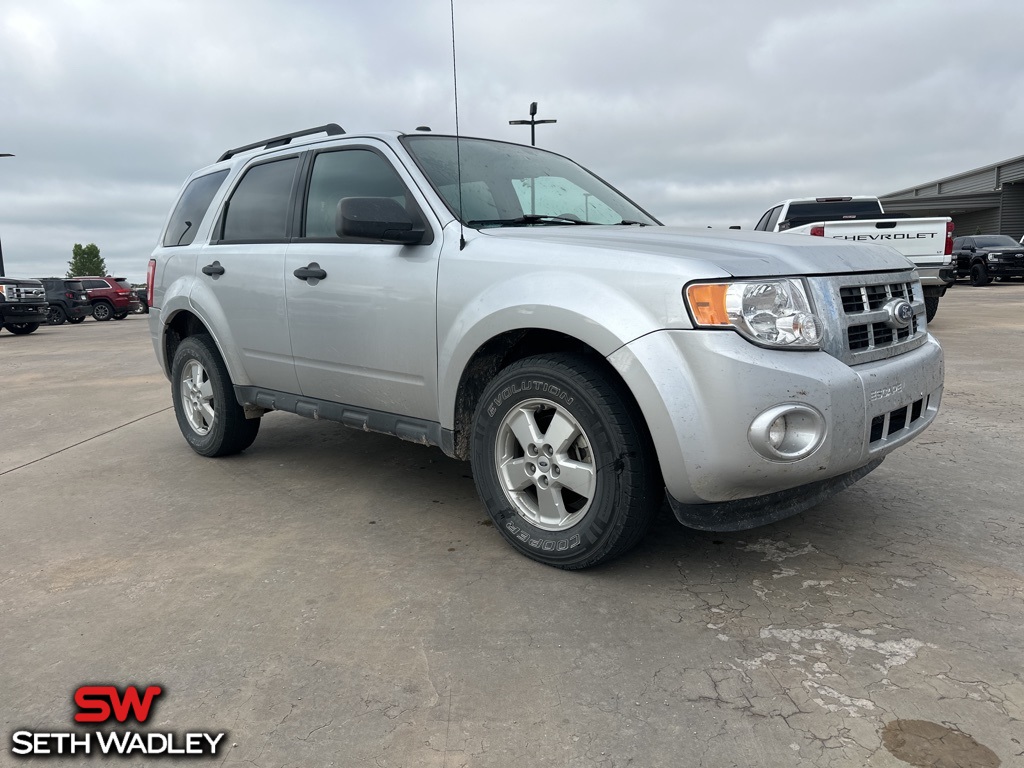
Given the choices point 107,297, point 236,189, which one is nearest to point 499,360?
point 236,189

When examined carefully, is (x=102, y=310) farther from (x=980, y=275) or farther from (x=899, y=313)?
(x=980, y=275)

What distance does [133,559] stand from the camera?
3.25 meters

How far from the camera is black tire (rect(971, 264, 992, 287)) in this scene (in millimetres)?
24480

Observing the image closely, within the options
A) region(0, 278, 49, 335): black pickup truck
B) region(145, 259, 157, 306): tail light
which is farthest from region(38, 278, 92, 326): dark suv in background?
region(145, 259, 157, 306): tail light

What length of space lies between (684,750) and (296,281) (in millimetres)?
2895

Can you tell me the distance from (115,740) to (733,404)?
79.1 inches

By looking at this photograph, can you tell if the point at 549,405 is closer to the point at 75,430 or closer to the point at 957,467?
the point at 957,467

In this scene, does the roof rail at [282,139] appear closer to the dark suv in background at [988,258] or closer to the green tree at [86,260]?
the dark suv in background at [988,258]

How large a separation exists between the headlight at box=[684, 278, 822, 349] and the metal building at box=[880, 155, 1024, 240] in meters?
36.9

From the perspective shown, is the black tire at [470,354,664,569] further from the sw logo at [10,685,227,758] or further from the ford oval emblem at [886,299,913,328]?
the sw logo at [10,685,227,758]

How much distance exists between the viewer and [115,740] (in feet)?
6.75

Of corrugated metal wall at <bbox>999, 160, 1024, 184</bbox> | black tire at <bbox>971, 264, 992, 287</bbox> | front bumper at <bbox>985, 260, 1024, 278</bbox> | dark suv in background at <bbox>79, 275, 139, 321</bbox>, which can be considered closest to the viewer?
front bumper at <bbox>985, 260, 1024, 278</bbox>

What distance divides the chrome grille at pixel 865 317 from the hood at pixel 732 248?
50mm

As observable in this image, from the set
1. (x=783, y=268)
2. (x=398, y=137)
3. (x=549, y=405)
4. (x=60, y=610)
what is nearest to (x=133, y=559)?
(x=60, y=610)
